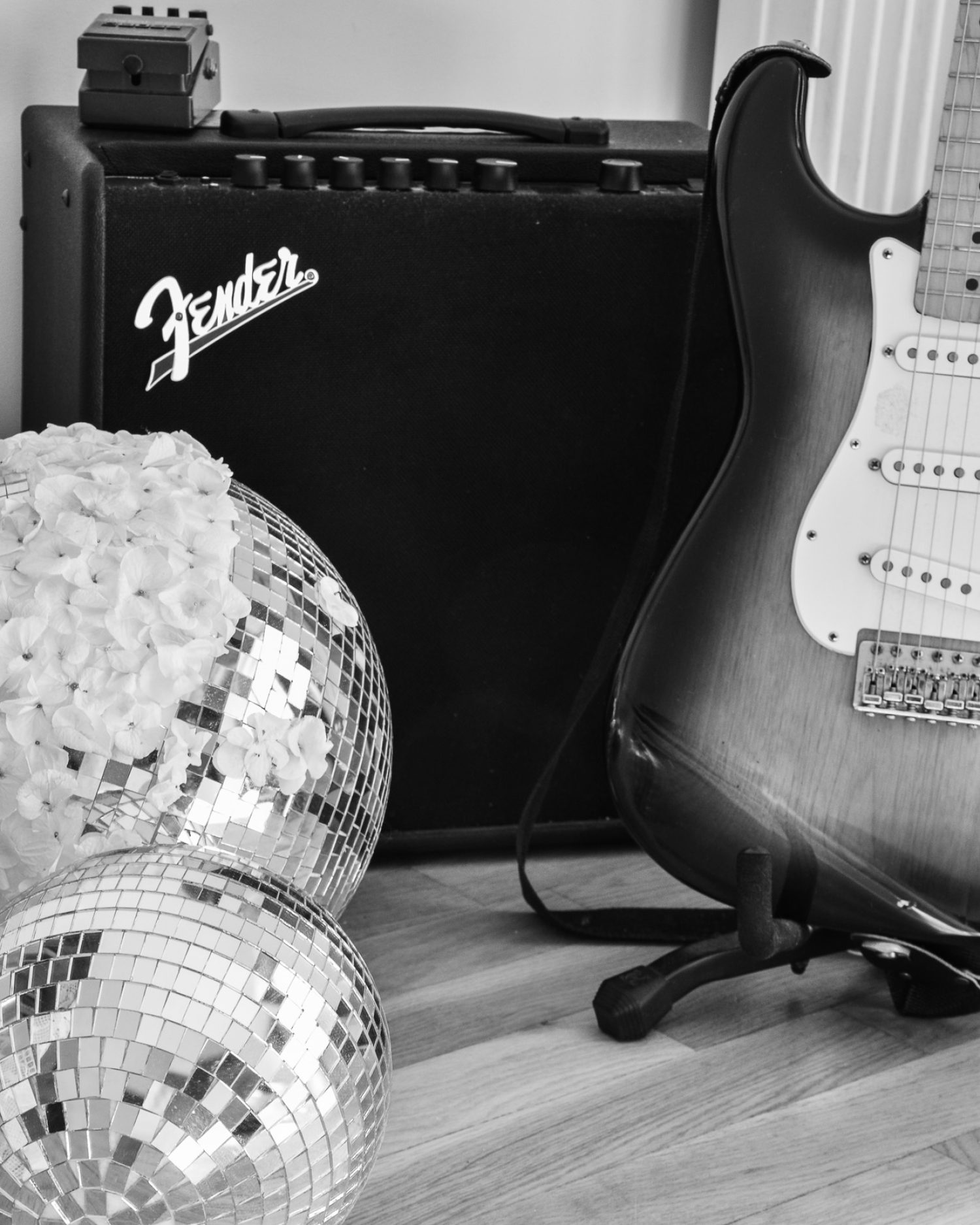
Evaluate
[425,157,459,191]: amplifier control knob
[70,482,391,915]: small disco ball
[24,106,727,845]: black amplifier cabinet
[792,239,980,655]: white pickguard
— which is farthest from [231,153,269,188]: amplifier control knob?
[792,239,980,655]: white pickguard

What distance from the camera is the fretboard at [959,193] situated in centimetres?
93

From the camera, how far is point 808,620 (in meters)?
0.97

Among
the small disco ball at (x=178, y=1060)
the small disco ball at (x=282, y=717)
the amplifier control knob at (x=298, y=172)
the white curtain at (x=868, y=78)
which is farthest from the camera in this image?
the white curtain at (x=868, y=78)

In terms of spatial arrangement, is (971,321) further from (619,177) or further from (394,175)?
(394,175)

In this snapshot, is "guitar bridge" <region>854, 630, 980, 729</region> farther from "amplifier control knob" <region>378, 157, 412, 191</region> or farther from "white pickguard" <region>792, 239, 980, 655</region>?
"amplifier control knob" <region>378, 157, 412, 191</region>

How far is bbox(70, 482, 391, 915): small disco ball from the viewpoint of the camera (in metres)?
0.77

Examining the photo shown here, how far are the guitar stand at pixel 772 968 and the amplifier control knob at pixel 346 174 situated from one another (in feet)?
1.74

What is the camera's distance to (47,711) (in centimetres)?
→ 76

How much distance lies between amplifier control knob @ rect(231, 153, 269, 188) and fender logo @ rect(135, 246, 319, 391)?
47 millimetres

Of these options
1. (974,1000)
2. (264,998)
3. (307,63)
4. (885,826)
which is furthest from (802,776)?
(307,63)

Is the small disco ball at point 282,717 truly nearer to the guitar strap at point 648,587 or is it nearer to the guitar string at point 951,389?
the guitar strap at point 648,587

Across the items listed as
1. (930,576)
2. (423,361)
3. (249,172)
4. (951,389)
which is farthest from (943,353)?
(249,172)

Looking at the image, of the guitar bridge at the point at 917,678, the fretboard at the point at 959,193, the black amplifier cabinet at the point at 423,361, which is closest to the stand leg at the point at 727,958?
the guitar bridge at the point at 917,678

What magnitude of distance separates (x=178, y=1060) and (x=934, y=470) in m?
0.61
